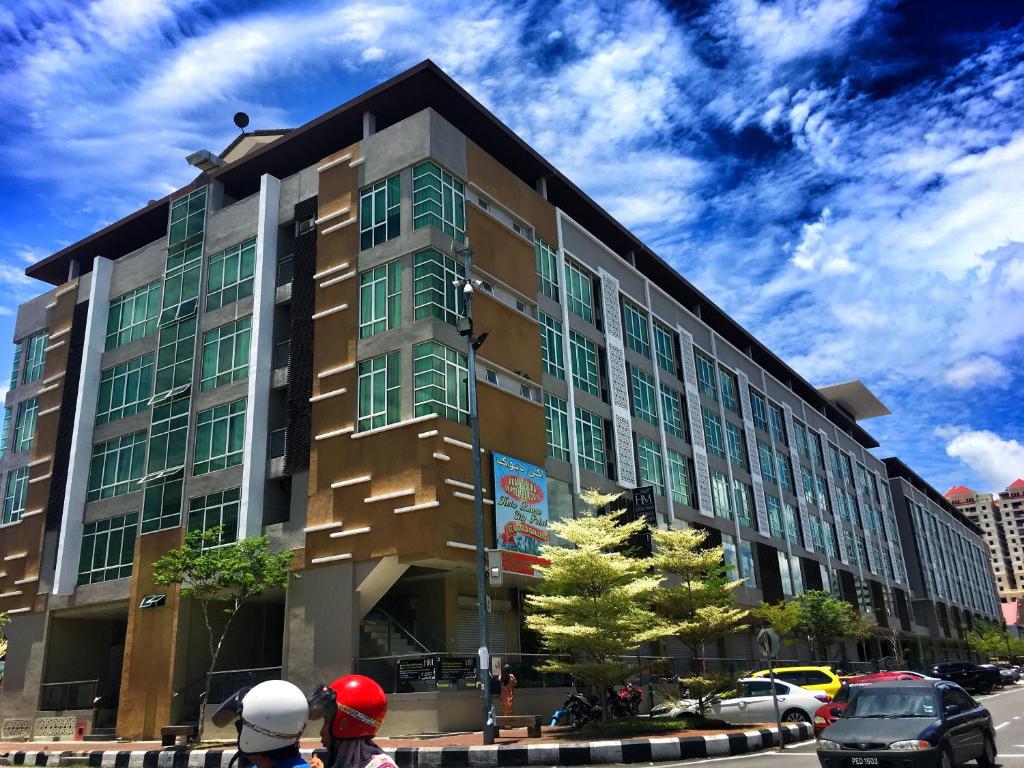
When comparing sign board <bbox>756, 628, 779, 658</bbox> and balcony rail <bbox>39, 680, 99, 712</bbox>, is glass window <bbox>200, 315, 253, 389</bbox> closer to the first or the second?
balcony rail <bbox>39, 680, 99, 712</bbox>

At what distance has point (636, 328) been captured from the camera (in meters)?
44.5

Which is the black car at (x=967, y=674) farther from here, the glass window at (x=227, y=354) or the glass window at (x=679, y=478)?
the glass window at (x=227, y=354)

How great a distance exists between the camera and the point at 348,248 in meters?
32.7

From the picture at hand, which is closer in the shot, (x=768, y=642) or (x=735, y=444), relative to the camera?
(x=768, y=642)

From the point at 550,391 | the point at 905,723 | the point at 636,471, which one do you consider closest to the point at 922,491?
the point at 636,471

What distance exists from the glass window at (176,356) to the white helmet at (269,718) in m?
33.6

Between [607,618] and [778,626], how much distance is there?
25.6 m

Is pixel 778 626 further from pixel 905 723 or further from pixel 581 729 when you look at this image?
pixel 905 723

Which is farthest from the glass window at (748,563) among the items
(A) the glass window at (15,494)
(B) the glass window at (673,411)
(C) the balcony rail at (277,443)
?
(A) the glass window at (15,494)

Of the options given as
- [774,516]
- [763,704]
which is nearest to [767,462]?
[774,516]

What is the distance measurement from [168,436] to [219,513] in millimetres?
5126

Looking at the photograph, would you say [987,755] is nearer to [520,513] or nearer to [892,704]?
[892,704]

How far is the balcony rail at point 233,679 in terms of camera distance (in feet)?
91.4

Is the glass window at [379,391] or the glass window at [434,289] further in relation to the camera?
the glass window at [434,289]
